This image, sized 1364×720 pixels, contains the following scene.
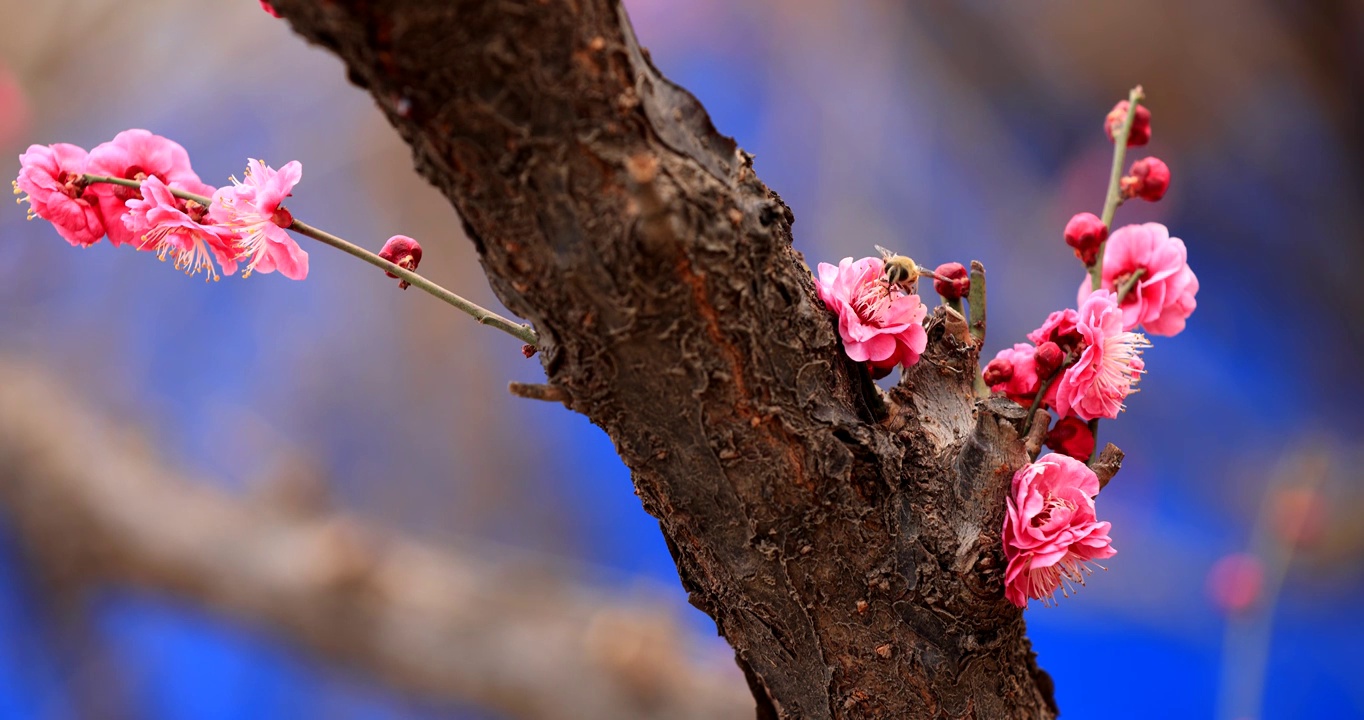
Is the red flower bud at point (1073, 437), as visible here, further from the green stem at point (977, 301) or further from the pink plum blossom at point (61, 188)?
the pink plum blossom at point (61, 188)

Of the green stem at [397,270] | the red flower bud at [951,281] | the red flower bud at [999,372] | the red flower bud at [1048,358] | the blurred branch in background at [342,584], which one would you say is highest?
the blurred branch in background at [342,584]

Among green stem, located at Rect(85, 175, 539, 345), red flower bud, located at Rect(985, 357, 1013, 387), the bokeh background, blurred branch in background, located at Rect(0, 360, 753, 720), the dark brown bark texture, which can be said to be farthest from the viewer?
blurred branch in background, located at Rect(0, 360, 753, 720)

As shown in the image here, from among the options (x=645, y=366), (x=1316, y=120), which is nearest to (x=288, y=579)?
(x=645, y=366)

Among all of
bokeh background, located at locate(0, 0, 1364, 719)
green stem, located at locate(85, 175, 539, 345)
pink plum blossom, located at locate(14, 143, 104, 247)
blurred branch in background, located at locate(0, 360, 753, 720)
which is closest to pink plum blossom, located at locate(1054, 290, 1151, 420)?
green stem, located at locate(85, 175, 539, 345)

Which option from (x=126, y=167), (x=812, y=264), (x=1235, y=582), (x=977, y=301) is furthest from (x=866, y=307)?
(x=1235, y=582)

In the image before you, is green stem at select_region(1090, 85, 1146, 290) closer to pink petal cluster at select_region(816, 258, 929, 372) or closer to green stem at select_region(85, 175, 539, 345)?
pink petal cluster at select_region(816, 258, 929, 372)

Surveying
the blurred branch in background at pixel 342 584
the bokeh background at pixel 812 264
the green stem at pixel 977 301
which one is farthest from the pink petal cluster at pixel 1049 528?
the blurred branch in background at pixel 342 584
